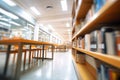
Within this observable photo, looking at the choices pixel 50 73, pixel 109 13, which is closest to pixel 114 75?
pixel 109 13

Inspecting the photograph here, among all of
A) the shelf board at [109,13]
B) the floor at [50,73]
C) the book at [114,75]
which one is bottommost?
the floor at [50,73]

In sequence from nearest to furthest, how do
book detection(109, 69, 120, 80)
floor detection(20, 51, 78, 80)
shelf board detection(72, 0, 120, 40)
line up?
shelf board detection(72, 0, 120, 40)
book detection(109, 69, 120, 80)
floor detection(20, 51, 78, 80)

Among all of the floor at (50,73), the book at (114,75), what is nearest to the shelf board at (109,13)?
the book at (114,75)

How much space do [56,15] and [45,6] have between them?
1734mm

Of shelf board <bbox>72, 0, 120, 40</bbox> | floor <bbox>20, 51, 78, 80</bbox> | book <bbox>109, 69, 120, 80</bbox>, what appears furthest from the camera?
floor <bbox>20, 51, 78, 80</bbox>

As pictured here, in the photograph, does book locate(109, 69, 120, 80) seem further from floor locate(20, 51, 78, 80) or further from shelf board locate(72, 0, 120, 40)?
floor locate(20, 51, 78, 80)

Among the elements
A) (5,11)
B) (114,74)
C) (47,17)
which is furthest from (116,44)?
(47,17)

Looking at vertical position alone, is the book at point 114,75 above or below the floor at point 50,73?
above

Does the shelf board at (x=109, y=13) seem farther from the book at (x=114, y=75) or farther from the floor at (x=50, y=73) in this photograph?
the floor at (x=50, y=73)

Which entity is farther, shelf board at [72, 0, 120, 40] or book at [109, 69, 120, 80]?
book at [109, 69, 120, 80]

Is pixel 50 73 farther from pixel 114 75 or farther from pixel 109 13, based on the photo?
pixel 109 13

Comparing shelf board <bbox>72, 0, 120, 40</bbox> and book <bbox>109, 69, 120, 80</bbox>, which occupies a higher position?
shelf board <bbox>72, 0, 120, 40</bbox>

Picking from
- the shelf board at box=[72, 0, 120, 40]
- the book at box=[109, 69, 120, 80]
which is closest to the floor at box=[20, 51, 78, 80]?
the book at box=[109, 69, 120, 80]

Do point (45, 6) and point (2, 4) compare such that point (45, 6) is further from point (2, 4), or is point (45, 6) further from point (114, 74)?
point (114, 74)
